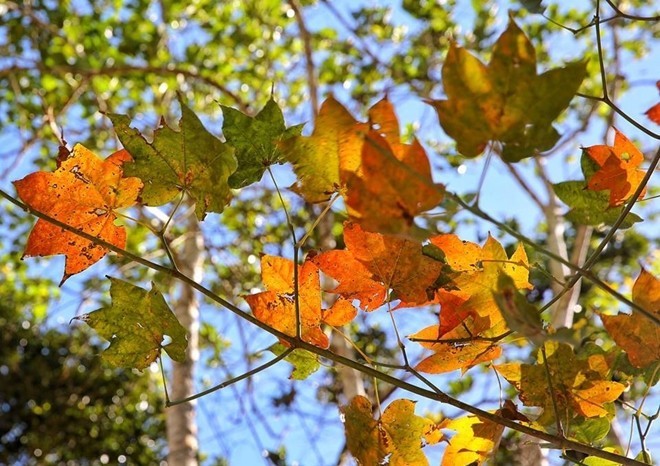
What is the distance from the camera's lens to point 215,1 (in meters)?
3.79

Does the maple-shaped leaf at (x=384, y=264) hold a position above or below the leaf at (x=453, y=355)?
above

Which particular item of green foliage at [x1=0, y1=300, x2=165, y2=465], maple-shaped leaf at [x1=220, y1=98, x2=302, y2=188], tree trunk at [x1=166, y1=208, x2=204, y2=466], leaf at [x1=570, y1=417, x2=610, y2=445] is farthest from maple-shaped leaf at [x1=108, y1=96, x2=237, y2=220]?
green foliage at [x1=0, y1=300, x2=165, y2=465]

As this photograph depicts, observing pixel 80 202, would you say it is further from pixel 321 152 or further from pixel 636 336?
pixel 636 336

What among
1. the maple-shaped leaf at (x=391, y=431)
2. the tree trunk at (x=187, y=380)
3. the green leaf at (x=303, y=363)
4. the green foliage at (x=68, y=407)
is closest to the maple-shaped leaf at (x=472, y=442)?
the maple-shaped leaf at (x=391, y=431)

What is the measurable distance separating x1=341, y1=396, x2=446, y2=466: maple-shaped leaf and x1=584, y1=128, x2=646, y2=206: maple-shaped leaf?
0.24 metres

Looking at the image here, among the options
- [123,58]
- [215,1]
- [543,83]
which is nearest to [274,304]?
[543,83]

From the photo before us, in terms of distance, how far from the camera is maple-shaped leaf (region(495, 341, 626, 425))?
→ 0.53m

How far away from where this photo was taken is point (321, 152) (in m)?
0.45

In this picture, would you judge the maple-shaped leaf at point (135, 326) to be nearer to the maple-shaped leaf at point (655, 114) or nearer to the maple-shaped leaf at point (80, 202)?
the maple-shaped leaf at point (80, 202)

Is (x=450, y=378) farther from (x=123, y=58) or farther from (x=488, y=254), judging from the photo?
(x=488, y=254)

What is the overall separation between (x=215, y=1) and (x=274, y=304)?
11.7 feet

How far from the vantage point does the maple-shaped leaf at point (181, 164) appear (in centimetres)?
49

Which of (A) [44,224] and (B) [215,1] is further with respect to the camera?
(B) [215,1]

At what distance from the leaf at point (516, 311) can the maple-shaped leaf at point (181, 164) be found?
0.23 meters
